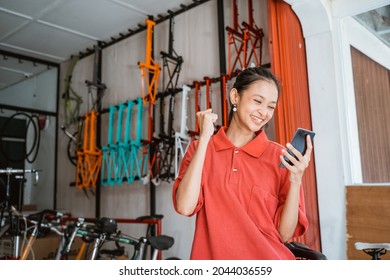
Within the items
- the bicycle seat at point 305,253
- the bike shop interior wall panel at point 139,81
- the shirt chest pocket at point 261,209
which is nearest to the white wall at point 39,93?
the bike shop interior wall panel at point 139,81

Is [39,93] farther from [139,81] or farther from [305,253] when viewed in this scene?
[305,253]

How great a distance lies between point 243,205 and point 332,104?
145 cm

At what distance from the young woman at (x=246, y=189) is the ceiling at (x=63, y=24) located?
2.65 meters

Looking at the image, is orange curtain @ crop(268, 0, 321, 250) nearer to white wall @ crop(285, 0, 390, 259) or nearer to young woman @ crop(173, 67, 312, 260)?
white wall @ crop(285, 0, 390, 259)

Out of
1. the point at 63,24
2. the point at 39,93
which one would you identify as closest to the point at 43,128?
the point at 39,93

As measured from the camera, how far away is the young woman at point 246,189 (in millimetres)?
935

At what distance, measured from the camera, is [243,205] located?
3.12 ft

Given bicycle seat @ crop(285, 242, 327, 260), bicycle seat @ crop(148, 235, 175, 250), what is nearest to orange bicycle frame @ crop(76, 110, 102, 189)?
bicycle seat @ crop(148, 235, 175, 250)

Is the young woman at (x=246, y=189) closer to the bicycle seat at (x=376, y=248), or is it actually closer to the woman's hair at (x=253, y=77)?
the woman's hair at (x=253, y=77)

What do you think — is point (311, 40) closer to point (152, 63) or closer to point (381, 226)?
point (381, 226)

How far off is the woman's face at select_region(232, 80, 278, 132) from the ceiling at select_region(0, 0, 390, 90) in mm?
2612
